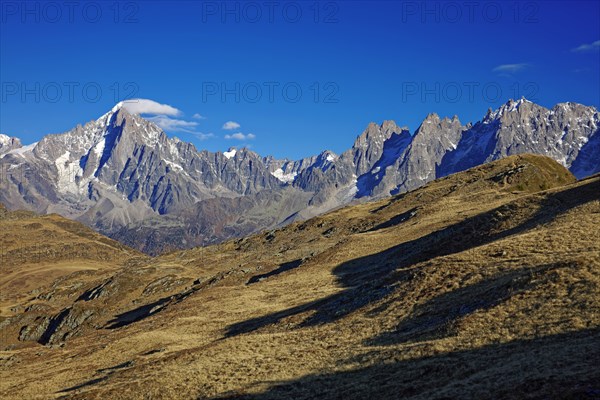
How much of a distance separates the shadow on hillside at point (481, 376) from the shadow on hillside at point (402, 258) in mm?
15739

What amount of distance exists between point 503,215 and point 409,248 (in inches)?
508

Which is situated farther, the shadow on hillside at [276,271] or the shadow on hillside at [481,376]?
the shadow on hillside at [276,271]

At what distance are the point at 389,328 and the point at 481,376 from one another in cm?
1324

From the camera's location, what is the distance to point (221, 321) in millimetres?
56812

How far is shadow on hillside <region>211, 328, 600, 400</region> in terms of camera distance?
19.5m

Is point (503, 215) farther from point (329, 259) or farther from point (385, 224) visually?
point (385, 224)

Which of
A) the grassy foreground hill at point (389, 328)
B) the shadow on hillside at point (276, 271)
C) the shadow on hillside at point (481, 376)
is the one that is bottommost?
the shadow on hillside at point (481, 376)

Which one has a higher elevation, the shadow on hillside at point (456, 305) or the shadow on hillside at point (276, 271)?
the shadow on hillside at point (276, 271)

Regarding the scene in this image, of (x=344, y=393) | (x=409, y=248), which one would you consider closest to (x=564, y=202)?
(x=409, y=248)

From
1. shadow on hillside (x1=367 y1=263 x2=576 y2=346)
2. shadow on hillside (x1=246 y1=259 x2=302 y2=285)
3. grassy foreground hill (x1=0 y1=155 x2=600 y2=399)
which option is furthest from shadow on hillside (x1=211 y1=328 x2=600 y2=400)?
shadow on hillside (x1=246 y1=259 x2=302 y2=285)

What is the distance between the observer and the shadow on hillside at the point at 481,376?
64.0 feet

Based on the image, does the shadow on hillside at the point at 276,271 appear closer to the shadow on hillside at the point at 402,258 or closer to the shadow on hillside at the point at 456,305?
the shadow on hillside at the point at 402,258

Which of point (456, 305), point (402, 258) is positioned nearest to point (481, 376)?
point (456, 305)

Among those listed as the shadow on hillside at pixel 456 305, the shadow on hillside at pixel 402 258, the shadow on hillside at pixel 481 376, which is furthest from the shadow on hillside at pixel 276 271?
the shadow on hillside at pixel 481 376
